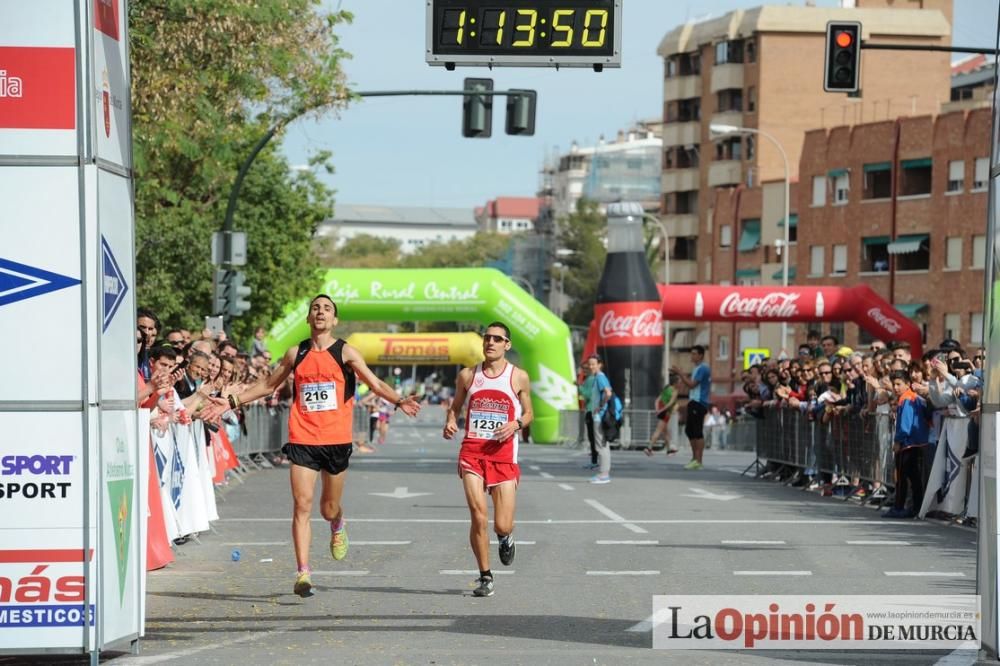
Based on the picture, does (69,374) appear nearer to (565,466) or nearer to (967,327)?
(565,466)

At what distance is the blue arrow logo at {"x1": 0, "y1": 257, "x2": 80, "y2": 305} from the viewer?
29.8ft

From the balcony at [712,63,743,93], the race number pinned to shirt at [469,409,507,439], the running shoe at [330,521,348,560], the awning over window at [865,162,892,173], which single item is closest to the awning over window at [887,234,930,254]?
the awning over window at [865,162,892,173]

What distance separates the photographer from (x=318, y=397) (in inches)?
509

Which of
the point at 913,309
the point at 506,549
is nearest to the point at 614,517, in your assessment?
the point at 506,549

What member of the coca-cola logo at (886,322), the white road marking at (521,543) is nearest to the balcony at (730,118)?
the coca-cola logo at (886,322)

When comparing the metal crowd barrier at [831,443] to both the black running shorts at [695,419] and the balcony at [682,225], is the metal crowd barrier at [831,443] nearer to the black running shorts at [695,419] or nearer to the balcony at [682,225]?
the black running shorts at [695,419]

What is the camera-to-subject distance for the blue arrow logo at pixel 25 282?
909 cm

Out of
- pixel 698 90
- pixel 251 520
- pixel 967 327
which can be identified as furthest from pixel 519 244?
pixel 251 520

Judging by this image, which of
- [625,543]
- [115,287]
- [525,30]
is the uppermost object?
[525,30]

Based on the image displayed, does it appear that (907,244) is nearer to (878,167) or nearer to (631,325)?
(878,167)

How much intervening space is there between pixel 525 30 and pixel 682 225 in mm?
93018

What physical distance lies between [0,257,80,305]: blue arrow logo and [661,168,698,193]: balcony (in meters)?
98.6

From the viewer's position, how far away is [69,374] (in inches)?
360

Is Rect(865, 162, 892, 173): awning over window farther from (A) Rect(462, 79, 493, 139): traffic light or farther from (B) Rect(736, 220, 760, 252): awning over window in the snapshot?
(A) Rect(462, 79, 493, 139): traffic light
